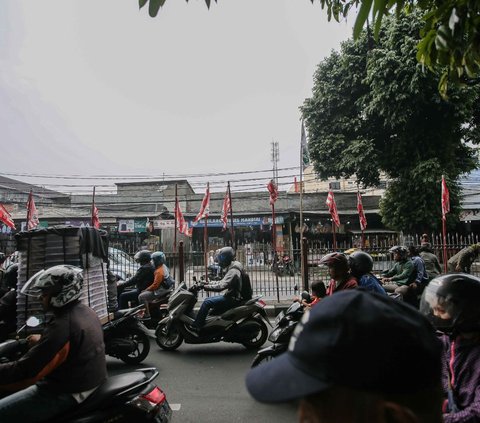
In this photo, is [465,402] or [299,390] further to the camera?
[465,402]

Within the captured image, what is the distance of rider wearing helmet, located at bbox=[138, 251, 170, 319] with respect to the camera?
270 inches

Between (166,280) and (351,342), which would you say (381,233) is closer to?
(166,280)

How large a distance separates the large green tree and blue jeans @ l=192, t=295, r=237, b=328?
12.3 metres

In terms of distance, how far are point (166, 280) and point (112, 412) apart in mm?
4978

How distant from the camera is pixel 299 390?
33.1 inches

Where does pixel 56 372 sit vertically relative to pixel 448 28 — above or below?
below

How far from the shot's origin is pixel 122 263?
11312 millimetres

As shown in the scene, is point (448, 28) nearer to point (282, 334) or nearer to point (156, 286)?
point (282, 334)

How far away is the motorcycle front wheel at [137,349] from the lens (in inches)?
213

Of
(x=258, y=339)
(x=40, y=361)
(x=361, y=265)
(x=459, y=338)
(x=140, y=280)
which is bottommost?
(x=258, y=339)

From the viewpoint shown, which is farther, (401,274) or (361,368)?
(401,274)

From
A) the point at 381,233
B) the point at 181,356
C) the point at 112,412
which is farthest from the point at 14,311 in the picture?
the point at 381,233

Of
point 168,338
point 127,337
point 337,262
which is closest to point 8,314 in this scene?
point 127,337

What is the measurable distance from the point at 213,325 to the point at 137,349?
111 cm
